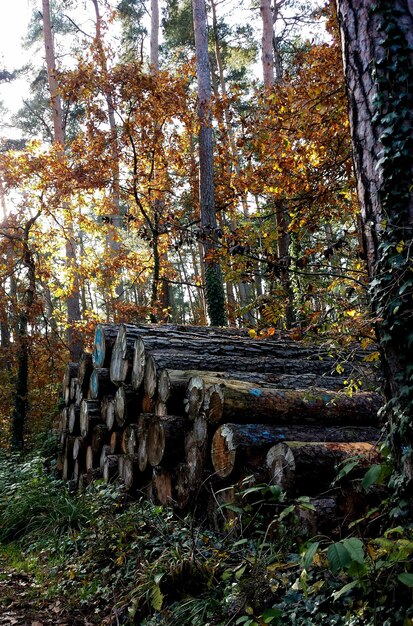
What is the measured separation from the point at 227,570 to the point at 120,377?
343 centimetres

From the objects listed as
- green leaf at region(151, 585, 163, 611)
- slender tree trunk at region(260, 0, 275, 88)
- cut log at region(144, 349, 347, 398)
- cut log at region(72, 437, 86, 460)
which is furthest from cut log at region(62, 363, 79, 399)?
slender tree trunk at region(260, 0, 275, 88)

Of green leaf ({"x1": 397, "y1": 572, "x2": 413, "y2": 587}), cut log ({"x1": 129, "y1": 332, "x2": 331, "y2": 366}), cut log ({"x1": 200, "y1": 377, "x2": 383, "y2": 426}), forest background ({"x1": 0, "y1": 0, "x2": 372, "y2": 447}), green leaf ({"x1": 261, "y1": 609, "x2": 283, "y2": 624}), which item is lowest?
green leaf ({"x1": 261, "y1": 609, "x2": 283, "y2": 624})

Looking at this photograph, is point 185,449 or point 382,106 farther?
point 185,449

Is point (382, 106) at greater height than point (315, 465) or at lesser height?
greater

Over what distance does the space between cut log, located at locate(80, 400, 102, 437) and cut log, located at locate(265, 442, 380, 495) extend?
369 cm

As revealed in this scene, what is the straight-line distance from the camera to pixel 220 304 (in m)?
13.3

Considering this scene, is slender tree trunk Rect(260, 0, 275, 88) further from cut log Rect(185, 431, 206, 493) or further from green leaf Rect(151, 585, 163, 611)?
green leaf Rect(151, 585, 163, 611)

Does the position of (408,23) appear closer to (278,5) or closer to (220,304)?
(220,304)

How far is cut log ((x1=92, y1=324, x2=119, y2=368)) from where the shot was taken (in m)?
6.91

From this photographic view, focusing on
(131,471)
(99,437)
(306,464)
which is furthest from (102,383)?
(306,464)

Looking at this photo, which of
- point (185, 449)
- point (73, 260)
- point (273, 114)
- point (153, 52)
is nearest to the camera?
point (185, 449)

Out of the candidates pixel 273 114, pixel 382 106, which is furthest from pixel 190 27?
pixel 382 106

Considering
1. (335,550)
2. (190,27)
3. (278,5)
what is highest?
(190,27)

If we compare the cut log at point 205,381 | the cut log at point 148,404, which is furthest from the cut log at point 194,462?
the cut log at point 148,404
